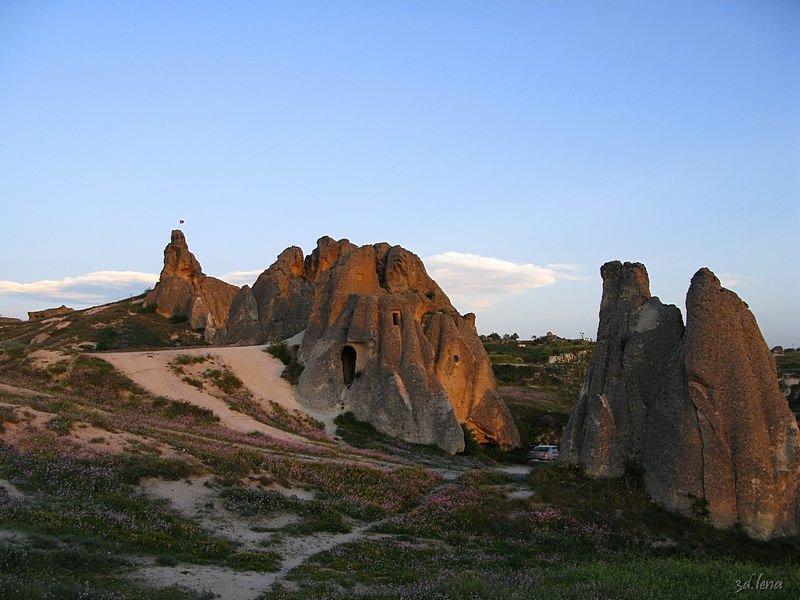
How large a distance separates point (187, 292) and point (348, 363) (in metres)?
37.6

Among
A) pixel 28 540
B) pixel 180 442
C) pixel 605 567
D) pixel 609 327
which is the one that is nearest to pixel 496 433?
pixel 609 327

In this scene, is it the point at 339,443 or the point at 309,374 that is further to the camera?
the point at 309,374

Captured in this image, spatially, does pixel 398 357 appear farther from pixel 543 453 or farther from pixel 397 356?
pixel 543 453

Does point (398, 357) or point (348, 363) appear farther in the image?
point (348, 363)

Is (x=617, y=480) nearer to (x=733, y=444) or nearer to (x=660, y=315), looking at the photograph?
(x=733, y=444)

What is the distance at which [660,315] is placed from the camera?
19359 mm

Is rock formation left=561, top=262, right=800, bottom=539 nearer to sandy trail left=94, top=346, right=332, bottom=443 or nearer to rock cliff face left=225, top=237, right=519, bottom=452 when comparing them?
rock cliff face left=225, top=237, right=519, bottom=452

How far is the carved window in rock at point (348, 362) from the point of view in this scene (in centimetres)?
3806

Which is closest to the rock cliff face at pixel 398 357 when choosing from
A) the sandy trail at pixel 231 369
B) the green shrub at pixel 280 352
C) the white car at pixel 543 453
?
the green shrub at pixel 280 352

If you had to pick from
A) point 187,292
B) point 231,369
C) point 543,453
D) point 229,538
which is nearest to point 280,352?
point 231,369

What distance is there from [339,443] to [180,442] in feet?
33.6

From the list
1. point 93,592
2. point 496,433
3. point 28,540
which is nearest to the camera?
point 93,592

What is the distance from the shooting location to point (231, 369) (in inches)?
1442

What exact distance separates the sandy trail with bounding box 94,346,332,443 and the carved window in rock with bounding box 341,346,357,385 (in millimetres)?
3360
